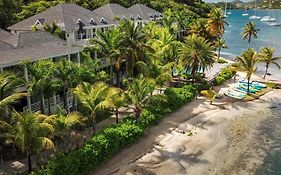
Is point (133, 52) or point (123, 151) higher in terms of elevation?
point (133, 52)

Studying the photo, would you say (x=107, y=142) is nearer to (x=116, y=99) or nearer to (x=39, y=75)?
(x=116, y=99)

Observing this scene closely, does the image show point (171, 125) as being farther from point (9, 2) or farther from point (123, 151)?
point (9, 2)

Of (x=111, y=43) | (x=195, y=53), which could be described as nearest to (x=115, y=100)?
(x=111, y=43)

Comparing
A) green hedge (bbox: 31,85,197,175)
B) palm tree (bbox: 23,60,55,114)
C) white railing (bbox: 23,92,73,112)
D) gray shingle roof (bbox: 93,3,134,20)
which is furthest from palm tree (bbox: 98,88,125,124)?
gray shingle roof (bbox: 93,3,134,20)

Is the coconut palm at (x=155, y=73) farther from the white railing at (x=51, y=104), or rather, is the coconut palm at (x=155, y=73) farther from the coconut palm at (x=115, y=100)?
the white railing at (x=51, y=104)

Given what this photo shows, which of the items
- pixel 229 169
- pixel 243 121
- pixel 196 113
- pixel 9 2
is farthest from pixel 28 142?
pixel 9 2

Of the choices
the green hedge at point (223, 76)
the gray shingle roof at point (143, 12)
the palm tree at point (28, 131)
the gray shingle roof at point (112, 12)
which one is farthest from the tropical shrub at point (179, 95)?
the gray shingle roof at point (143, 12)
